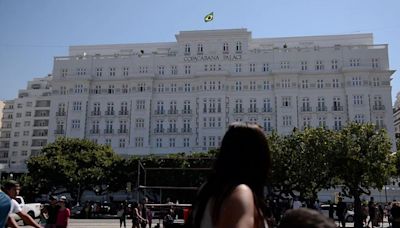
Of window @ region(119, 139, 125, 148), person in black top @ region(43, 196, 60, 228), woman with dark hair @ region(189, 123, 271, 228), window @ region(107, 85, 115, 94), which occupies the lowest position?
person in black top @ region(43, 196, 60, 228)

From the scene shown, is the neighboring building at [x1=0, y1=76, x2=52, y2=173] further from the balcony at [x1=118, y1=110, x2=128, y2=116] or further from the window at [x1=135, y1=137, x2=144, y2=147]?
the window at [x1=135, y1=137, x2=144, y2=147]

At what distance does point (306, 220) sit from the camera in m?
2.02

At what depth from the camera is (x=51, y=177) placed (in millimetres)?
47469

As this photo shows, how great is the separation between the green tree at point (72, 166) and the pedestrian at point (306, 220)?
47.4 meters

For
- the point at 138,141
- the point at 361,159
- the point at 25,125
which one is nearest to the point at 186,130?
the point at 138,141

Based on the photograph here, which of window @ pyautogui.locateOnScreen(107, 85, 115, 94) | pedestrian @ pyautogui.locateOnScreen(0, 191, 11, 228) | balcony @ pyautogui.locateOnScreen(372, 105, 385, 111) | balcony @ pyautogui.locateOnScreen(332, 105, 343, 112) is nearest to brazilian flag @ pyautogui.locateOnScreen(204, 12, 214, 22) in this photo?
window @ pyautogui.locateOnScreen(107, 85, 115, 94)

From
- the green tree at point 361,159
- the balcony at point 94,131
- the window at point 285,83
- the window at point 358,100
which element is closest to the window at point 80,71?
the balcony at point 94,131

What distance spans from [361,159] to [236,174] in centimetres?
2992

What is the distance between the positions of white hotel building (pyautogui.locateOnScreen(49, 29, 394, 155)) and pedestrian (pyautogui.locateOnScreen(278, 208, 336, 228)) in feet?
187

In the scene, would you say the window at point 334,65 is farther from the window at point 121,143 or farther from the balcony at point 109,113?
the balcony at point 109,113

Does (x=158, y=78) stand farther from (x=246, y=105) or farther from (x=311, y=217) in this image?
(x=311, y=217)

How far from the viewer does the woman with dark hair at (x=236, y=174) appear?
2.43m

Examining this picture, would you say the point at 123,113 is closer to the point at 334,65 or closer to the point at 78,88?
the point at 78,88

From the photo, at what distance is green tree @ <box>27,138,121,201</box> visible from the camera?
156ft
